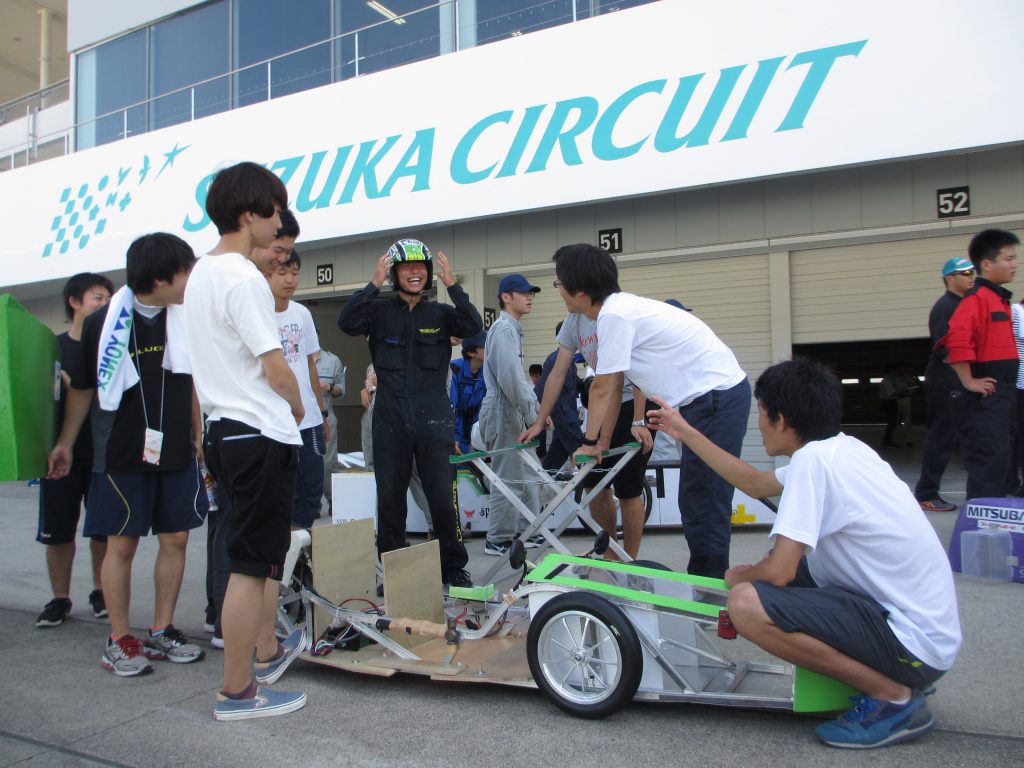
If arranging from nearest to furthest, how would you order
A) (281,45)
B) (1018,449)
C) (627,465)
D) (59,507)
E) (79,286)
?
(59,507), (79,286), (627,465), (1018,449), (281,45)

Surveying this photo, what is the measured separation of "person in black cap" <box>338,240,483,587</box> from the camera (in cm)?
424

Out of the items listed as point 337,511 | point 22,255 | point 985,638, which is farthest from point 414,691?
point 22,255

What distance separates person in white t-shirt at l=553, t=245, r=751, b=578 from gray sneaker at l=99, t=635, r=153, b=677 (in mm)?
2299

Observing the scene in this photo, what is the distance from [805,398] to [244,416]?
1.88m

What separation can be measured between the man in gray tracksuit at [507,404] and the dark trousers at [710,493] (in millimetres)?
1983

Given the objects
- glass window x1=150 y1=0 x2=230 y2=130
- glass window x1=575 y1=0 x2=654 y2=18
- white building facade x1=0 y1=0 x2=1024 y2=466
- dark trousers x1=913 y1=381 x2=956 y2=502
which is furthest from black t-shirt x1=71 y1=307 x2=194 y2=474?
glass window x1=150 y1=0 x2=230 y2=130

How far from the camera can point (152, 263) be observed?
11.1 feet

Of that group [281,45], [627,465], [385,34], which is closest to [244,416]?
[627,465]

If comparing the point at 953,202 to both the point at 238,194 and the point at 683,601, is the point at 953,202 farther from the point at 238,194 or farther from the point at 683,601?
the point at 238,194

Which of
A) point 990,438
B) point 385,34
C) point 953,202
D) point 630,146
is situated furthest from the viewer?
point 385,34

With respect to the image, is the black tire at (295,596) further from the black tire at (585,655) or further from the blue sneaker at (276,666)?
the black tire at (585,655)

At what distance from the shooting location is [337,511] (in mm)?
6652

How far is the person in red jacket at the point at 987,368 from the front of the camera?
5.08 metres

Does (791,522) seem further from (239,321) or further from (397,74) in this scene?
(397,74)
